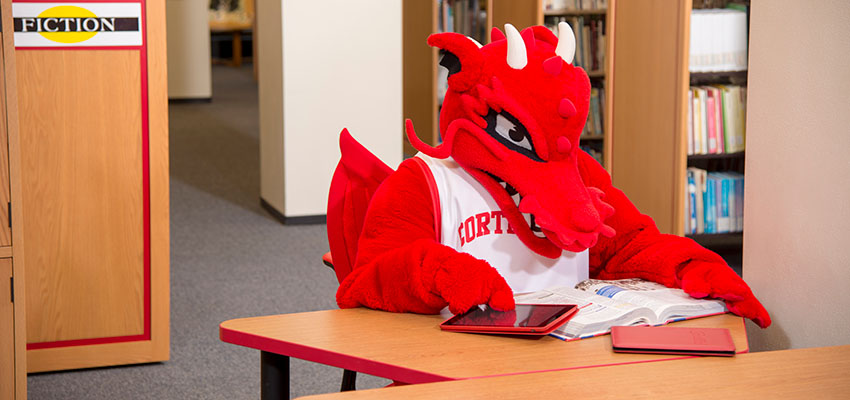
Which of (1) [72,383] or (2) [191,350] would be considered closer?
(1) [72,383]

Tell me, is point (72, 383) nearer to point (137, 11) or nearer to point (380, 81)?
point (137, 11)

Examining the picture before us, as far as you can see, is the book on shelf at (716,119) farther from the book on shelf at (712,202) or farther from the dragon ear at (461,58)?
the dragon ear at (461,58)

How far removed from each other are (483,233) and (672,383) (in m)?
0.55

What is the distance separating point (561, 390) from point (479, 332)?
26 centimetres

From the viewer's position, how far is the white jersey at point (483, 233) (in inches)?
→ 71.7

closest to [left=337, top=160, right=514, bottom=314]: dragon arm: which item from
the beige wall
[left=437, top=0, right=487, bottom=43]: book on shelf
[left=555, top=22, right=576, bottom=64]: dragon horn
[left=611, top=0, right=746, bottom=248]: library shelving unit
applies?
[left=555, top=22, right=576, bottom=64]: dragon horn

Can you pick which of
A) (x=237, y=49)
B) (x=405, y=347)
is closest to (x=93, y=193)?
(x=405, y=347)

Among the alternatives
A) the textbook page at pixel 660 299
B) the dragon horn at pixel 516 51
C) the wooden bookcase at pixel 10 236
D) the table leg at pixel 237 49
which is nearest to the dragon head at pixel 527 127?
the dragon horn at pixel 516 51

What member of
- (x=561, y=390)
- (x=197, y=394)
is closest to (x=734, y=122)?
(x=197, y=394)

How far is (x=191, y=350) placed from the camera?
3375mm

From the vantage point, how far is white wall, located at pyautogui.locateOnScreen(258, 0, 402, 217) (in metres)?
5.26

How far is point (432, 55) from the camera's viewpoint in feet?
21.0

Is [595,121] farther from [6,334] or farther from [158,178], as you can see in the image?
[6,334]

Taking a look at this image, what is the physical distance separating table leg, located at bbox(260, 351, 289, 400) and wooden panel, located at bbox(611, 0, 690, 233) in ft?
9.70
